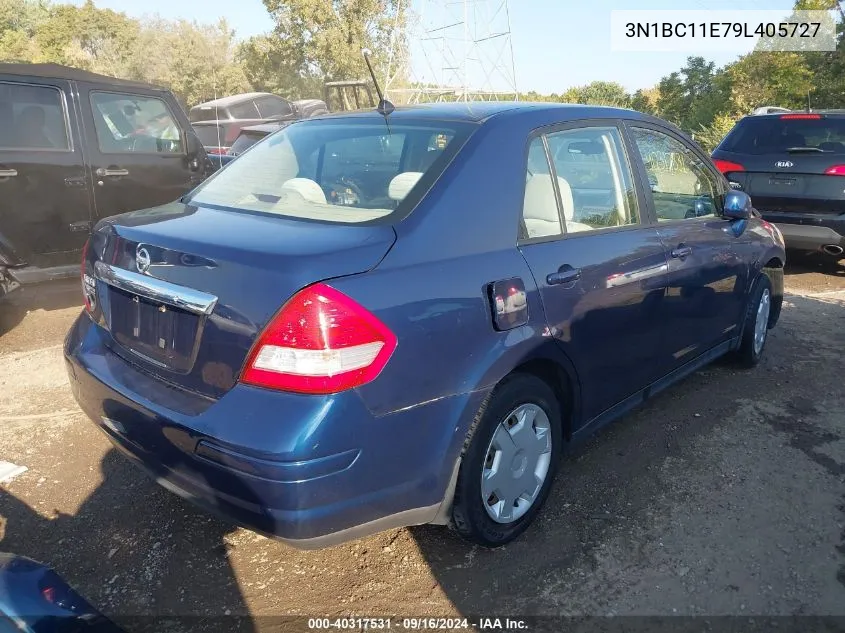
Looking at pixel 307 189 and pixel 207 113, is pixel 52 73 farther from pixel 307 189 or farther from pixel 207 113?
Result: pixel 207 113

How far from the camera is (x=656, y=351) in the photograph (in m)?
3.44

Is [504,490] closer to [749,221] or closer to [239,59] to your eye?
[749,221]

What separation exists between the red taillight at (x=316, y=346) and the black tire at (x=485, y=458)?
60cm

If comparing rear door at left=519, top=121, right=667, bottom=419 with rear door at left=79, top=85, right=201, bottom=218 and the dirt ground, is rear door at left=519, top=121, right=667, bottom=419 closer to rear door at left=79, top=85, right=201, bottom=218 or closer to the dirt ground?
the dirt ground

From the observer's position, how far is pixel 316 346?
1.98 m

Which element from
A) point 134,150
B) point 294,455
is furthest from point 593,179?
point 134,150

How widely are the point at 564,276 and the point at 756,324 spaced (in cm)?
252

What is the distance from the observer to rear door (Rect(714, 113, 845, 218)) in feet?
21.7

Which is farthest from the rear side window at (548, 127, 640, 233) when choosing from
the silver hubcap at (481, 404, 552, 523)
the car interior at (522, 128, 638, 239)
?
the silver hubcap at (481, 404, 552, 523)

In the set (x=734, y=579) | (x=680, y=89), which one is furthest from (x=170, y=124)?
(x=680, y=89)

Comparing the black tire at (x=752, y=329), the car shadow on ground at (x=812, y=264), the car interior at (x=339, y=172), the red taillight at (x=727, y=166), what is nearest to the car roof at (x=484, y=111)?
the car interior at (x=339, y=172)

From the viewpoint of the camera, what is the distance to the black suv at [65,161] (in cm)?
514

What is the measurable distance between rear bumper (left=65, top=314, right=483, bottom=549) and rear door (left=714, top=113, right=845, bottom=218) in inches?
216

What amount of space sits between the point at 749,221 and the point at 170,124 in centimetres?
514
